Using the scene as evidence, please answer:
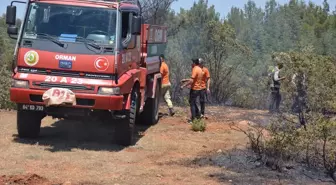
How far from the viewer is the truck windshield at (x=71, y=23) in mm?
9258

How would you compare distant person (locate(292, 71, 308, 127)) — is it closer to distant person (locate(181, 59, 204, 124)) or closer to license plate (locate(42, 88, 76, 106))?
distant person (locate(181, 59, 204, 124))

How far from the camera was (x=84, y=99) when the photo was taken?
890 cm

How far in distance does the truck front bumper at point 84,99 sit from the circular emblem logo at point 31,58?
46cm

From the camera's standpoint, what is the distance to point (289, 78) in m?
10.3

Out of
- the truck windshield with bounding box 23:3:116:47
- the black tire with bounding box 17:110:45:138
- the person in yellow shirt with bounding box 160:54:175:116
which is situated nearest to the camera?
the truck windshield with bounding box 23:3:116:47

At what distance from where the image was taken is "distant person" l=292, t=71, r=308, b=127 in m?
9.53

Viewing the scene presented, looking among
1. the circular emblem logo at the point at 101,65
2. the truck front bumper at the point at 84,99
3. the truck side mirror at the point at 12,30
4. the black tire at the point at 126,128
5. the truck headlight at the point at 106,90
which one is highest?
the truck side mirror at the point at 12,30

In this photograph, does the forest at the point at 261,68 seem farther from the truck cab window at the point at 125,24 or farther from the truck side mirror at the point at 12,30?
the truck side mirror at the point at 12,30

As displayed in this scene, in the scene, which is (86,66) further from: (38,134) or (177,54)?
(177,54)

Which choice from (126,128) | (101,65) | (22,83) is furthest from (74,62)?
(126,128)

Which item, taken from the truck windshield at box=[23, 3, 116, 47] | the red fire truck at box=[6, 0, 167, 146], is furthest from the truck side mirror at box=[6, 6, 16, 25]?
the truck windshield at box=[23, 3, 116, 47]

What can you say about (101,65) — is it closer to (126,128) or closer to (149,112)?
(126,128)

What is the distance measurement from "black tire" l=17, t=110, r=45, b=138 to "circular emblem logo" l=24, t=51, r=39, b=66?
1.01m

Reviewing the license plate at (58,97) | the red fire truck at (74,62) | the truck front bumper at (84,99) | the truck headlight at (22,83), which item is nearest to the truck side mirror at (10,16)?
the red fire truck at (74,62)
